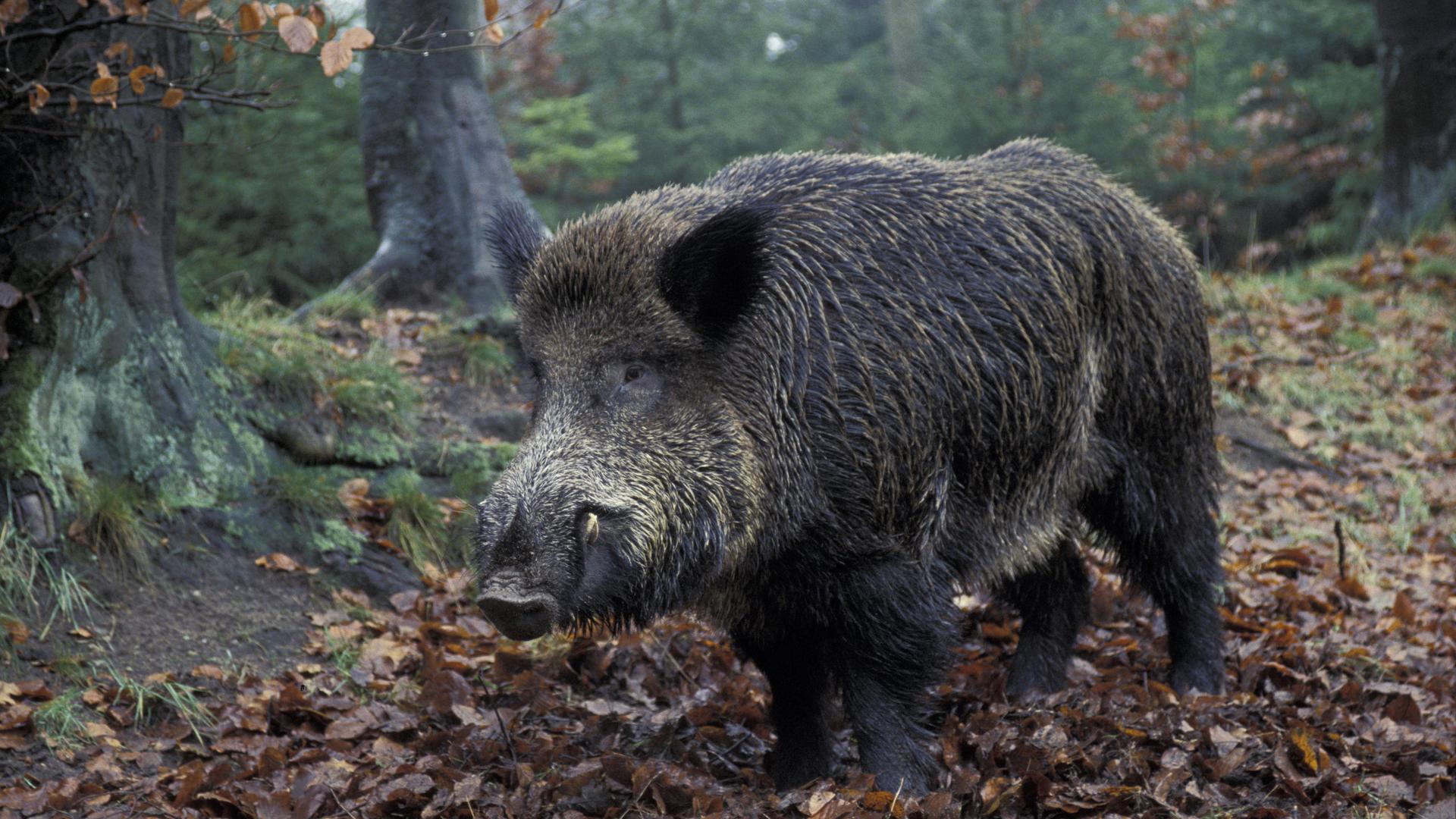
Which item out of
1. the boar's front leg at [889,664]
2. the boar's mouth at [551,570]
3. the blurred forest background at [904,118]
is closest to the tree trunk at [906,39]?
the blurred forest background at [904,118]

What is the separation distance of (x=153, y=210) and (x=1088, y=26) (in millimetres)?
16991

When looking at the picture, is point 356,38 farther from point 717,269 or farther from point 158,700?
point 158,700

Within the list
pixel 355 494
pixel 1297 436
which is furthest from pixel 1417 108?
pixel 355 494

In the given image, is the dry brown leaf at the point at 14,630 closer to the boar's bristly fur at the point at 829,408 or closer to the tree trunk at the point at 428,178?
the boar's bristly fur at the point at 829,408

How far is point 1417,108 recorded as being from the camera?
12.2 meters

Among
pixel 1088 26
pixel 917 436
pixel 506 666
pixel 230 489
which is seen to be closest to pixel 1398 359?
pixel 917 436

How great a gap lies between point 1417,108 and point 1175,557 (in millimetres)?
9385

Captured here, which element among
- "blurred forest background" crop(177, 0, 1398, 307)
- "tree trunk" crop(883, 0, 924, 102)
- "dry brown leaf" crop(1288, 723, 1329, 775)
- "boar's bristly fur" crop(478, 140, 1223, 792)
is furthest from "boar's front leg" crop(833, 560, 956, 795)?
"tree trunk" crop(883, 0, 924, 102)

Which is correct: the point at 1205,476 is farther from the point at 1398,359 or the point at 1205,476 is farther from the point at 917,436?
the point at 1398,359

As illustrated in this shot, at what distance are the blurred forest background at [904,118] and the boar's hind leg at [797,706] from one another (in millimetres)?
8075

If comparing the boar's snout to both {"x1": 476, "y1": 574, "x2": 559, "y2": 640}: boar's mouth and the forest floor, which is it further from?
the forest floor

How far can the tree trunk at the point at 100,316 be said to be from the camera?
468 cm

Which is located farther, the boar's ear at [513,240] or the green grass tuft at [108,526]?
the green grass tuft at [108,526]

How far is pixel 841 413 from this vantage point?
3881 mm
